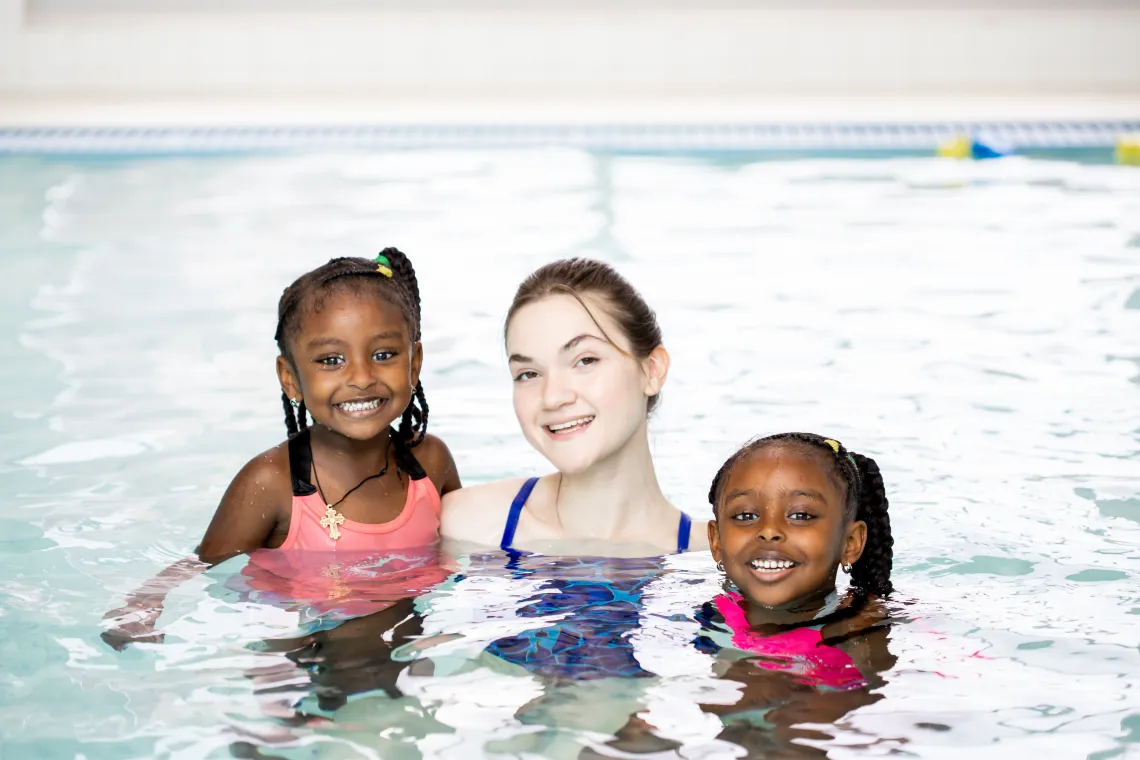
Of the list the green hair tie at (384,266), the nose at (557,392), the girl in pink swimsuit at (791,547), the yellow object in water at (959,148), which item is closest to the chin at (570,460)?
the nose at (557,392)

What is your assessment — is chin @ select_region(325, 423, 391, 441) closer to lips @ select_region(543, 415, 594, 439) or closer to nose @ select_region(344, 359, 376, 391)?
nose @ select_region(344, 359, 376, 391)

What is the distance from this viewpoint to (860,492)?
3.71 metres

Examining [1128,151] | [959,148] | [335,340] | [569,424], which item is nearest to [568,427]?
[569,424]

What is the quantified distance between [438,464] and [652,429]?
63.6 inches

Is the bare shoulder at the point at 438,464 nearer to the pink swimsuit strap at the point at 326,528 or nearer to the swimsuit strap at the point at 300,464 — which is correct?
the pink swimsuit strap at the point at 326,528

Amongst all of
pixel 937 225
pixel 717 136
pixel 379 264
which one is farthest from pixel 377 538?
pixel 717 136

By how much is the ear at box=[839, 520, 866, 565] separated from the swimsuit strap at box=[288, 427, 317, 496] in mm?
1453

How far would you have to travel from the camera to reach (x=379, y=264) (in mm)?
4141

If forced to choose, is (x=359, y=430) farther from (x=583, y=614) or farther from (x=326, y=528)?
(x=583, y=614)

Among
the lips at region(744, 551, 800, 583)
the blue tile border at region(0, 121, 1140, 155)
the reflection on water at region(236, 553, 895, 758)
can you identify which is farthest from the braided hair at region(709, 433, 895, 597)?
the blue tile border at region(0, 121, 1140, 155)

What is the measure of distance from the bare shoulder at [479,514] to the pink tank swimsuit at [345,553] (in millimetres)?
47

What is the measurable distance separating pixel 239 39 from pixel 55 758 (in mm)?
8805

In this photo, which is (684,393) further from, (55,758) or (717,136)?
(717,136)

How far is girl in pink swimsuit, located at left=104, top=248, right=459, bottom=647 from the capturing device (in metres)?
3.92
